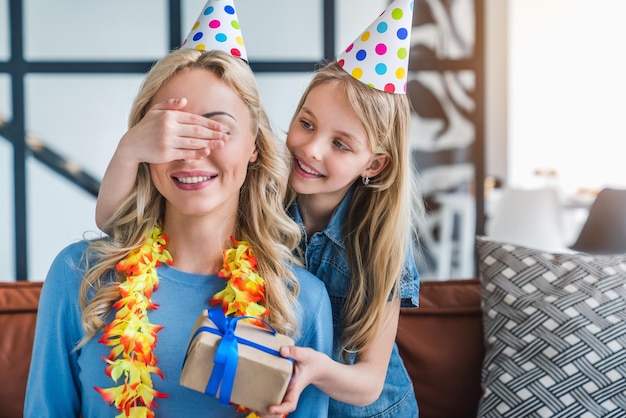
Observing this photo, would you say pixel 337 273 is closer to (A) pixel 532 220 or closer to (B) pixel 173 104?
(B) pixel 173 104

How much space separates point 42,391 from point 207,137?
64 cm

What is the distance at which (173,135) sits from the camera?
1362mm

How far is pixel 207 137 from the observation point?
4.52 ft

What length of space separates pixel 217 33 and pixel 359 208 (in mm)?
592

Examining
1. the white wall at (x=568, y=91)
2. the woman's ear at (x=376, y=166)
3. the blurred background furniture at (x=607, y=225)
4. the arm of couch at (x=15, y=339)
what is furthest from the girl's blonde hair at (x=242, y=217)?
the white wall at (x=568, y=91)

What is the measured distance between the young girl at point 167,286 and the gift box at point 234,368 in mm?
225

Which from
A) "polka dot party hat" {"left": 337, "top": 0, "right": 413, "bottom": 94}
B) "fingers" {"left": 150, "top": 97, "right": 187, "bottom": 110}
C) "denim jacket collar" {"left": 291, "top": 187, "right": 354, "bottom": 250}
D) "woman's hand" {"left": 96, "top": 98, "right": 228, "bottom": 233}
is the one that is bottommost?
"denim jacket collar" {"left": 291, "top": 187, "right": 354, "bottom": 250}

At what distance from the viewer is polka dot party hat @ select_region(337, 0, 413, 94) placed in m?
1.80

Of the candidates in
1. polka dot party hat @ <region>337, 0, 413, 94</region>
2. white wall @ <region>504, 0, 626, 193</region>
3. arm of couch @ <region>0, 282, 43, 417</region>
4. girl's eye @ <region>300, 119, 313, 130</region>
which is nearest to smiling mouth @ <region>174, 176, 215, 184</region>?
girl's eye @ <region>300, 119, 313, 130</region>

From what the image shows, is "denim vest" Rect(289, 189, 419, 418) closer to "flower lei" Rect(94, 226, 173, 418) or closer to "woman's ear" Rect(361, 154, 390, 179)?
"woman's ear" Rect(361, 154, 390, 179)

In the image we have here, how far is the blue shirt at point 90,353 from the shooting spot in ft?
4.76

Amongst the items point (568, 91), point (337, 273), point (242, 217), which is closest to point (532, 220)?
→ point (337, 273)

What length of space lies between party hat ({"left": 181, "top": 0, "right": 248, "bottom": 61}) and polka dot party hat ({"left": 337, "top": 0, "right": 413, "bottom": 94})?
31 centimetres

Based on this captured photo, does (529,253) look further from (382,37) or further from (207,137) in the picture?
(207,137)
